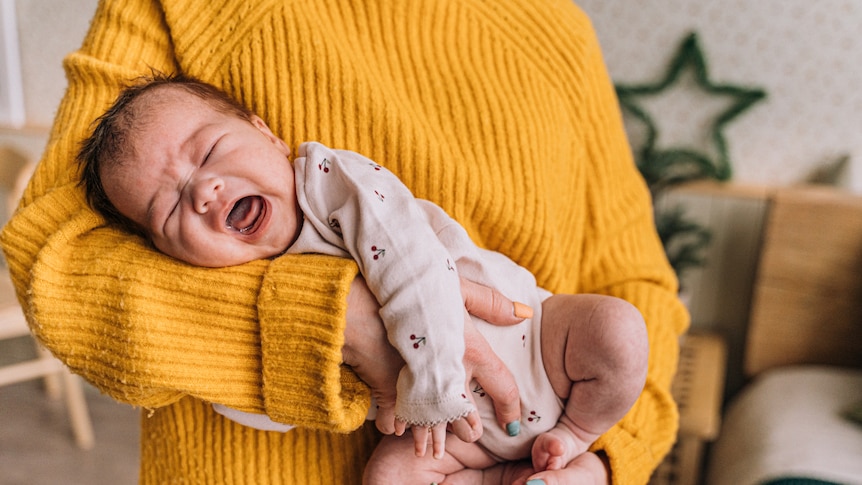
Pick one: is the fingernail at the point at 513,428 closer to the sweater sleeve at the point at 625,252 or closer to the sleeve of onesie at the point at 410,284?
the sleeve of onesie at the point at 410,284

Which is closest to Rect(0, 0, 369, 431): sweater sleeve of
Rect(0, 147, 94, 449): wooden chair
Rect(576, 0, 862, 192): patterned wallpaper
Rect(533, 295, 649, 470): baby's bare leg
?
Rect(533, 295, 649, 470): baby's bare leg

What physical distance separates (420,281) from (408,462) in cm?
26

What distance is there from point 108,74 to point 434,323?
57 centimetres

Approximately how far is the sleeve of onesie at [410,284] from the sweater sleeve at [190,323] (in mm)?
45

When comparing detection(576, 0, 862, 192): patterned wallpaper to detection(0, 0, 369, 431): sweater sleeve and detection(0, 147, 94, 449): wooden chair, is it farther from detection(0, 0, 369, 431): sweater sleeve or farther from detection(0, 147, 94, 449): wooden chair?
A: detection(0, 147, 94, 449): wooden chair

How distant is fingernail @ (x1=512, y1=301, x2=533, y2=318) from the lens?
32.5 inches

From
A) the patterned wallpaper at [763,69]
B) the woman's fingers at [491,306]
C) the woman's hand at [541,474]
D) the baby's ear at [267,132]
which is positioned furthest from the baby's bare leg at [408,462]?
the patterned wallpaper at [763,69]

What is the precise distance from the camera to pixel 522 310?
2.72 ft

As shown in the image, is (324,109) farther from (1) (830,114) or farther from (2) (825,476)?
(1) (830,114)

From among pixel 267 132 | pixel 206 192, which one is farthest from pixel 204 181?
pixel 267 132

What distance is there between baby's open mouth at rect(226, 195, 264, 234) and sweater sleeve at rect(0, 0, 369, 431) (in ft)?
0.17

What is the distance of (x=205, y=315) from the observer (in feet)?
2.49

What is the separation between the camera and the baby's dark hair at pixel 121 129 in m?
0.84

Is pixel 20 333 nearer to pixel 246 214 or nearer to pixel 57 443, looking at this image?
pixel 57 443
